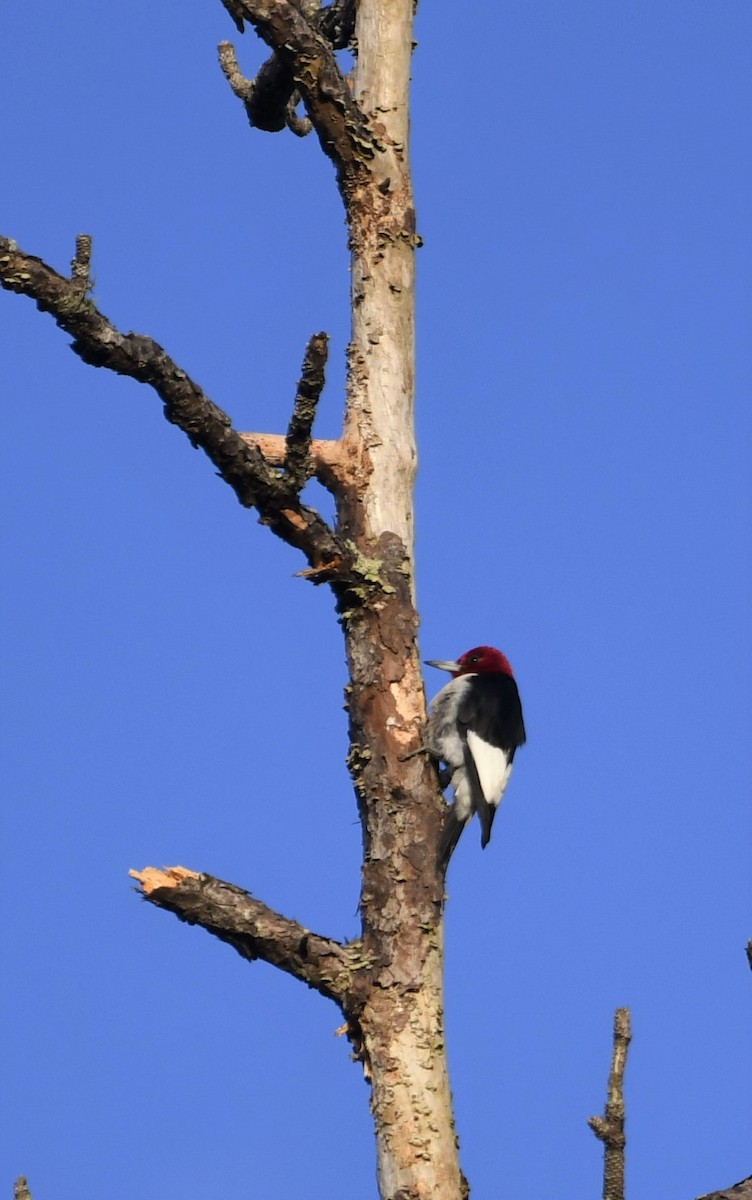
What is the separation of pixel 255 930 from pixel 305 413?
145 centimetres

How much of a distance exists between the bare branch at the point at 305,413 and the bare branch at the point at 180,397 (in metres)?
0.06

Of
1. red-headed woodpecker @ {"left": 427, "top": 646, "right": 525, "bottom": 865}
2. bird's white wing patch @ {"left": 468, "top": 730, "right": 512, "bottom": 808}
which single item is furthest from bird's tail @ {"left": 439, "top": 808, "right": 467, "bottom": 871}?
bird's white wing patch @ {"left": 468, "top": 730, "right": 512, "bottom": 808}

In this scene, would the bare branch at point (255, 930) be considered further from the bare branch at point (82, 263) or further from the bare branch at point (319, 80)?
the bare branch at point (319, 80)

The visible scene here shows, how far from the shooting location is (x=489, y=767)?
5547 mm

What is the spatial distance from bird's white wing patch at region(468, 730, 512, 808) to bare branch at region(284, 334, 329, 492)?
151cm

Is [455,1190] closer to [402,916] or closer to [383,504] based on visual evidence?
[402,916]

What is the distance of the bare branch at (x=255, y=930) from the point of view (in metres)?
4.16

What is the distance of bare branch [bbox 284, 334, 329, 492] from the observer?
376 centimetres

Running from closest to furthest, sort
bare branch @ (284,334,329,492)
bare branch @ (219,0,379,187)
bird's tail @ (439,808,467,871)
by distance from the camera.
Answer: bare branch @ (284,334,329,492)
bird's tail @ (439,808,467,871)
bare branch @ (219,0,379,187)

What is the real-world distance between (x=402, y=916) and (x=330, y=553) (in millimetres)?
1103

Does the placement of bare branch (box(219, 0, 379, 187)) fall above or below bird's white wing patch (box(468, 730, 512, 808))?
above

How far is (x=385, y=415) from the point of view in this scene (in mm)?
4934

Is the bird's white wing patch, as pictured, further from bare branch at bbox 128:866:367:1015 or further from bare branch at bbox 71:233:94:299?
bare branch at bbox 71:233:94:299

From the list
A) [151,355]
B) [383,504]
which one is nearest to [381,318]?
[383,504]
